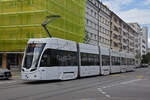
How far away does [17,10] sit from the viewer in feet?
118

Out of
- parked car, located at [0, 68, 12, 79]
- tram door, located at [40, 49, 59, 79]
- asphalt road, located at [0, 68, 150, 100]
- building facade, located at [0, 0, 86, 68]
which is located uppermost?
building facade, located at [0, 0, 86, 68]

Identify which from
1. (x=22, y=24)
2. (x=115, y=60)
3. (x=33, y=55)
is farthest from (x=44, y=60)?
(x=22, y=24)

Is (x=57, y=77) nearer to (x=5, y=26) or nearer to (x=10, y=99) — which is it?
(x=10, y=99)

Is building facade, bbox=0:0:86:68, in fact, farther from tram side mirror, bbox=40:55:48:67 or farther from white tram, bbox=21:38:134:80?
tram side mirror, bbox=40:55:48:67

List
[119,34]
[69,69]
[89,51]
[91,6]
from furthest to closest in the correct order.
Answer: [119,34], [91,6], [89,51], [69,69]

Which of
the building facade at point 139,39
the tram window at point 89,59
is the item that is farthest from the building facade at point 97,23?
the building facade at point 139,39

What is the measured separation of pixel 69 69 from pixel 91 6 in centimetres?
3727

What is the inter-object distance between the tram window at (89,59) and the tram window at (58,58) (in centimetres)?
160

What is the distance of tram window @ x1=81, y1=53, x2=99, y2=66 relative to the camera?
22.4 meters

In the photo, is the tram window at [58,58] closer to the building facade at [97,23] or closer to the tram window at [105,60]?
the tram window at [105,60]

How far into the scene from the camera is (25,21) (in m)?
35.4

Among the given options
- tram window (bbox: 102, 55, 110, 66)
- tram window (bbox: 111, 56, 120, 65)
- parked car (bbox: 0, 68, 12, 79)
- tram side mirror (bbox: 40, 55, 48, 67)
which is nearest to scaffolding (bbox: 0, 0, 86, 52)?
tram window (bbox: 111, 56, 120, 65)

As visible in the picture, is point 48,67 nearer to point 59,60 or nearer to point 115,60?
point 59,60

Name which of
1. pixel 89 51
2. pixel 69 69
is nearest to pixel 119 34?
pixel 89 51
